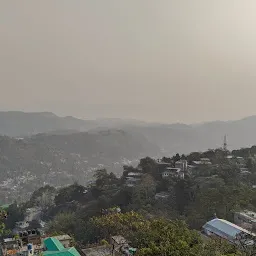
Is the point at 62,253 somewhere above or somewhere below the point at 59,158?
above

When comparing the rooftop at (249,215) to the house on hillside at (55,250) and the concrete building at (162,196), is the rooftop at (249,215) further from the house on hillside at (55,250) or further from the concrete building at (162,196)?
the house on hillside at (55,250)

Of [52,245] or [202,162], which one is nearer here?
[52,245]

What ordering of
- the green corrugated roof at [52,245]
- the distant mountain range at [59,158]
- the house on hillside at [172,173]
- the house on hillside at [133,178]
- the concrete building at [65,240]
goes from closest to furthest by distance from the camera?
the green corrugated roof at [52,245]
the concrete building at [65,240]
the house on hillside at [172,173]
the house on hillside at [133,178]
the distant mountain range at [59,158]

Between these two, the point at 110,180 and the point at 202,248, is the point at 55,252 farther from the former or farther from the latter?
the point at 110,180

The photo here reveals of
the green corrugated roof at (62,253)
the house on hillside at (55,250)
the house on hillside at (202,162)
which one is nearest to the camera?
the green corrugated roof at (62,253)

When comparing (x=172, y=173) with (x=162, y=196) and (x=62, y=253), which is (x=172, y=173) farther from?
(x=62, y=253)

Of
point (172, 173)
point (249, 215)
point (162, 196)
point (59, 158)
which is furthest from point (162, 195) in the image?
point (59, 158)

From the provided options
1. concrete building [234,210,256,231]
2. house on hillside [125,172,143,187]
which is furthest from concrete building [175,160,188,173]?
concrete building [234,210,256,231]

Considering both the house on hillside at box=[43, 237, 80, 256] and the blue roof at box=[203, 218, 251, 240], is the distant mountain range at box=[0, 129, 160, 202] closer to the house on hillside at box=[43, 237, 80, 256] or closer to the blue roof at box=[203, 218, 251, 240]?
the blue roof at box=[203, 218, 251, 240]

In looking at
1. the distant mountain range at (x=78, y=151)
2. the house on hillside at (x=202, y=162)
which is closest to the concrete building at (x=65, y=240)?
the house on hillside at (x=202, y=162)

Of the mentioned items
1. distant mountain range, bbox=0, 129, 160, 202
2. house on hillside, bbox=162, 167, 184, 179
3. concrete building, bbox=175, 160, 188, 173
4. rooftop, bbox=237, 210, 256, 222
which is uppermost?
concrete building, bbox=175, 160, 188, 173
